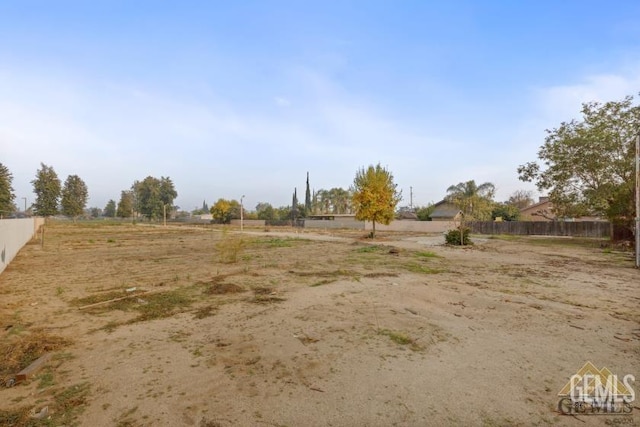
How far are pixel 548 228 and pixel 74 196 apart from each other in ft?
285

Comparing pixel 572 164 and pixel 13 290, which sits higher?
pixel 572 164

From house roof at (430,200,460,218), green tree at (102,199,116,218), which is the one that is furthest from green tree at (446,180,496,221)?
green tree at (102,199,116,218)

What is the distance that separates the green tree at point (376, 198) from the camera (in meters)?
26.5

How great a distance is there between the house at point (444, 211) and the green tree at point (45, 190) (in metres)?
72.1

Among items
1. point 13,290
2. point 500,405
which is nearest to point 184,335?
point 500,405

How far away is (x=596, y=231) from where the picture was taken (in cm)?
3019

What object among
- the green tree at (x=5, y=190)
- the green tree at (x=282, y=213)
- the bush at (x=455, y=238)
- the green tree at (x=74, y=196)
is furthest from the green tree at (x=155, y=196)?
the bush at (x=455, y=238)

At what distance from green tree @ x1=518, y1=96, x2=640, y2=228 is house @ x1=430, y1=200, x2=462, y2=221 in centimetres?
2452

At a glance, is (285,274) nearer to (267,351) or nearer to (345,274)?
(345,274)

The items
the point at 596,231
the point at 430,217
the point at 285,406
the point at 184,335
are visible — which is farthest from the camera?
the point at 430,217

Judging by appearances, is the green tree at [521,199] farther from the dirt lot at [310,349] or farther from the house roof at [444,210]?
the dirt lot at [310,349]

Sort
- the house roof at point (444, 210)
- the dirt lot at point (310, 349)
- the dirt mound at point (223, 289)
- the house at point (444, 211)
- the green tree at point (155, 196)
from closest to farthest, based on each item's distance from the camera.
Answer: the dirt lot at point (310, 349) → the dirt mound at point (223, 289) → the house at point (444, 211) → the house roof at point (444, 210) → the green tree at point (155, 196)

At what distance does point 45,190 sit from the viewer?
207 ft

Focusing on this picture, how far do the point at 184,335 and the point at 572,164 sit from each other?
26.9 meters
